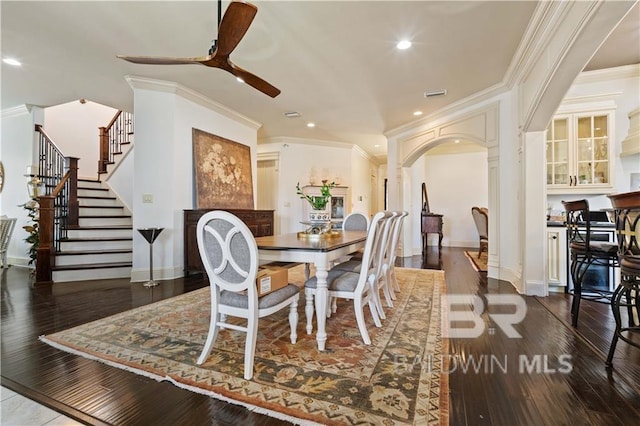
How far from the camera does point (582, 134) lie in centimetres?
389

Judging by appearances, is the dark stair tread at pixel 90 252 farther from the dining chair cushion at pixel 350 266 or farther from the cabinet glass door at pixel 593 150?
the cabinet glass door at pixel 593 150

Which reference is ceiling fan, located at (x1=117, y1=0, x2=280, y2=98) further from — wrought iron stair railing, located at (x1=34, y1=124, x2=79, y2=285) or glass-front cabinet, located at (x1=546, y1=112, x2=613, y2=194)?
glass-front cabinet, located at (x1=546, y1=112, x2=613, y2=194)

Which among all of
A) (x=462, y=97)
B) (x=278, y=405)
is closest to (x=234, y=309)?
(x=278, y=405)

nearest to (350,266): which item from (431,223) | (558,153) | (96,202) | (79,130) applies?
(558,153)

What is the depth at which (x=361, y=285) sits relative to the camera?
209 centimetres

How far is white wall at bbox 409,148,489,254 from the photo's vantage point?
789 centimetres

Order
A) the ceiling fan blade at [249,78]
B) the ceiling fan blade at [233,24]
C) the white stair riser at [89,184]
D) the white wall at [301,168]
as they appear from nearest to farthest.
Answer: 1. the ceiling fan blade at [233,24]
2. the ceiling fan blade at [249,78]
3. the white stair riser at [89,184]
4. the white wall at [301,168]

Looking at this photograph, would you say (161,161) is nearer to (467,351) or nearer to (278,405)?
(278,405)

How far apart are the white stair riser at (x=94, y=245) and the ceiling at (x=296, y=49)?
239 cm

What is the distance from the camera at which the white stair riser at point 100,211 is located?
511 cm

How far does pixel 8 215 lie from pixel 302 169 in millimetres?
6034

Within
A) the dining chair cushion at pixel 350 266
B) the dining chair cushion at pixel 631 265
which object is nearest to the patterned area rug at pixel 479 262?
the dining chair cushion at pixel 350 266

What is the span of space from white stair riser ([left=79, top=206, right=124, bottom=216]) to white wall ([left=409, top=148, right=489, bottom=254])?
7.09 metres

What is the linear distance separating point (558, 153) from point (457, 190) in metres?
4.15
